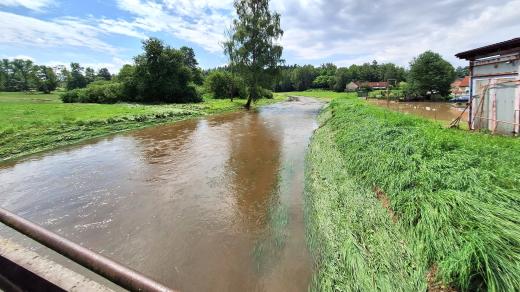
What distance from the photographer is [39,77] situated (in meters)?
76.7

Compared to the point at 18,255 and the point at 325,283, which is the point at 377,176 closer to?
the point at 325,283

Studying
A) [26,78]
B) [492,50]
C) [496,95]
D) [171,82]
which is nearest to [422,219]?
[496,95]

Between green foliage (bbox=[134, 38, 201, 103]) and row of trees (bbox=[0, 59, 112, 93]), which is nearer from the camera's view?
green foliage (bbox=[134, 38, 201, 103])

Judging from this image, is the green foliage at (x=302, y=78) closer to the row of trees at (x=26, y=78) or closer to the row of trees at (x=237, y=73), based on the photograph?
the row of trees at (x=237, y=73)

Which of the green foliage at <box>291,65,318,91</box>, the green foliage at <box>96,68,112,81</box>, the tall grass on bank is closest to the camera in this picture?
the tall grass on bank

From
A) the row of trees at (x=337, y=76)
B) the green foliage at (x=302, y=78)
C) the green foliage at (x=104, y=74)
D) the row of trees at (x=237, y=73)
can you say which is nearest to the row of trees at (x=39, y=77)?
the green foliage at (x=104, y=74)

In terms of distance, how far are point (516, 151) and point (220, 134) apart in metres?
14.4

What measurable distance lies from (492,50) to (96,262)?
14841mm

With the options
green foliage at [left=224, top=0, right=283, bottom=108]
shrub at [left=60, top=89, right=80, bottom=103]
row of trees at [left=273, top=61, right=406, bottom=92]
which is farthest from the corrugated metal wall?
row of trees at [left=273, top=61, right=406, bottom=92]

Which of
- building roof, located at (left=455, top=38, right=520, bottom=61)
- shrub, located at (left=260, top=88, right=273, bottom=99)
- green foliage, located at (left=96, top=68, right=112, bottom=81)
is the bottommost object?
shrub, located at (left=260, top=88, right=273, bottom=99)

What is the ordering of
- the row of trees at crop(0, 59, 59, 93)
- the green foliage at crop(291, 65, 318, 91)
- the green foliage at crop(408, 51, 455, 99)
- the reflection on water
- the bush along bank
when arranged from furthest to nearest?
the green foliage at crop(291, 65, 318, 91) < the row of trees at crop(0, 59, 59, 93) < the green foliage at crop(408, 51, 455, 99) < the reflection on water < the bush along bank

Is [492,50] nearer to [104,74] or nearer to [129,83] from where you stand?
[129,83]

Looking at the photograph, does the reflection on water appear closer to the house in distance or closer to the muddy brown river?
the house in distance

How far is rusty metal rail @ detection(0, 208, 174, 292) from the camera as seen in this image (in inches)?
67.4
